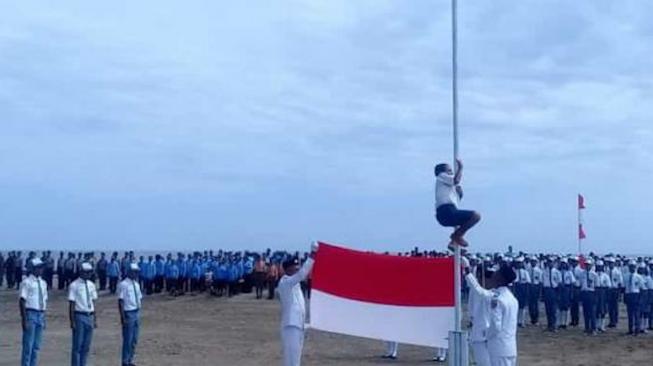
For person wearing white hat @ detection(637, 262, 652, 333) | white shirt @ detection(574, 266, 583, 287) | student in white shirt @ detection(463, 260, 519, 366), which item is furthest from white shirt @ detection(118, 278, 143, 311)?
person wearing white hat @ detection(637, 262, 652, 333)

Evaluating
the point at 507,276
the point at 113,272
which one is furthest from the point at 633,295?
the point at 113,272

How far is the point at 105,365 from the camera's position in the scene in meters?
19.8

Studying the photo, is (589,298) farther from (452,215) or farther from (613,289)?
(452,215)

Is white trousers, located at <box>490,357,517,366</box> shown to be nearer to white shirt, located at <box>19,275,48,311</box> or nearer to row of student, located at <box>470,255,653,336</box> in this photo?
white shirt, located at <box>19,275,48,311</box>

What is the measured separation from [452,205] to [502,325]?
7.74 ft

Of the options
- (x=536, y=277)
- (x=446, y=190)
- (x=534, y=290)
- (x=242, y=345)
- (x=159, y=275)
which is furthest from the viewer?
(x=159, y=275)

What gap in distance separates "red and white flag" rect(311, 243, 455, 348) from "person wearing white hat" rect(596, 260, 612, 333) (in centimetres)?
1516

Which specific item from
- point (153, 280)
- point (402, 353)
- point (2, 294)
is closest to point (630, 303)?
point (402, 353)

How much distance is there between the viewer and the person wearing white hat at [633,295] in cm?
2595

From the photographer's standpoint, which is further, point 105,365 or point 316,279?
point 105,365

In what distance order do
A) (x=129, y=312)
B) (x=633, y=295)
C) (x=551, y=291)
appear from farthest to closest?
(x=551, y=291), (x=633, y=295), (x=129, y=312)

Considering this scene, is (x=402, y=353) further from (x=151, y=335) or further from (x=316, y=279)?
(x=316, y=279)

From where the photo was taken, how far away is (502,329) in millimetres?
12031

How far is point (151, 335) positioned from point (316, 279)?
1438 centimetres
